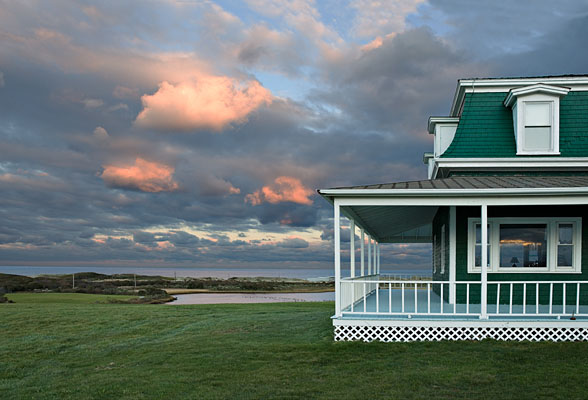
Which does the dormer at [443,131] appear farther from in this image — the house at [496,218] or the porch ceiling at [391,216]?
the porch ceiling at [391,216]

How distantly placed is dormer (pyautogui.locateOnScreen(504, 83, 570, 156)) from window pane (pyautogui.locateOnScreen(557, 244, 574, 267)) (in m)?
2.97

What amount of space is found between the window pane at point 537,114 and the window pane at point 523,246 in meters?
3.40

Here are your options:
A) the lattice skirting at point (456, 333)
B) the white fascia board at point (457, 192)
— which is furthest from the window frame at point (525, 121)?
the lattice skirting at point (456, 333)

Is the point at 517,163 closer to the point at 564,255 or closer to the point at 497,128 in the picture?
the point at 497,128

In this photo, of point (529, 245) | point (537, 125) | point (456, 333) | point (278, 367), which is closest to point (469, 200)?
point (456, 333)

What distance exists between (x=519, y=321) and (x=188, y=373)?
6.94 meters

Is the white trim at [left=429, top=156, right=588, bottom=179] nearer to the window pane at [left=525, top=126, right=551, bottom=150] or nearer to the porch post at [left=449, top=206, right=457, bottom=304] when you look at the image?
the window pane at [left=525, top=126, right=551, bottom=150]

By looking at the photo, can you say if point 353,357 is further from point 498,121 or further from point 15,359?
point 498,121

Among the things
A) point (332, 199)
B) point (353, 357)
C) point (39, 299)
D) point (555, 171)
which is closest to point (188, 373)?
point (353, 357)

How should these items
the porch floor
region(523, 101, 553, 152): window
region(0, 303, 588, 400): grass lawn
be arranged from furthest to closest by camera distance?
region(523, 101, 553, 152): window
the porch floor
region(0, 303, 588, 400): grass lawn

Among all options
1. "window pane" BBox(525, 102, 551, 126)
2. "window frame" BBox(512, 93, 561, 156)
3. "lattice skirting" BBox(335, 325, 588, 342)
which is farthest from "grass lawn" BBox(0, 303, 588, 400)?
"window pane" BBox(525, 102, 551, 126)

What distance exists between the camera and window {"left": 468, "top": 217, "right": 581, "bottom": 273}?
13.0 meters

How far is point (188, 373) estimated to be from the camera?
9273 mm

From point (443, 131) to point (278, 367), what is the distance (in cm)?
1076
